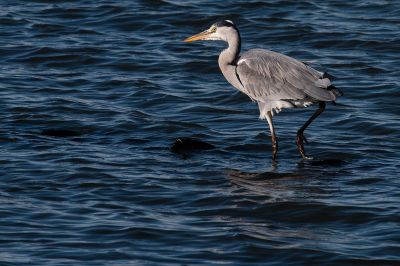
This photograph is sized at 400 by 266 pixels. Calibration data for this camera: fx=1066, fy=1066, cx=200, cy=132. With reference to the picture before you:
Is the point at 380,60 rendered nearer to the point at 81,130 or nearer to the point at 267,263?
the point at 81,130

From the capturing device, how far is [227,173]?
10023mm

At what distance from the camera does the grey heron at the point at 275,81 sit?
1055 centimetres

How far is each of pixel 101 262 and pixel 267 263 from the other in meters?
1.18

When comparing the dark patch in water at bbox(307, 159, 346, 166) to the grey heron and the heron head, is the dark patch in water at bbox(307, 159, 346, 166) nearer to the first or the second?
the grey heron

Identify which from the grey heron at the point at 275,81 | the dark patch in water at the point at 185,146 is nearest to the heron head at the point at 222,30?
the grey heron at the point at 275,81

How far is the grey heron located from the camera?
10.5m

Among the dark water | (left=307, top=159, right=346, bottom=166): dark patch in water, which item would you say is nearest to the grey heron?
(left=307, top=159, right=346, bottom=166): dark patch in water

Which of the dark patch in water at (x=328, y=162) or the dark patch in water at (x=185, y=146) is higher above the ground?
the dark patch in water at (x=185, y=146)

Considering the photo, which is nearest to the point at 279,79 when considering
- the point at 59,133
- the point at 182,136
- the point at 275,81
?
the point at 275,81

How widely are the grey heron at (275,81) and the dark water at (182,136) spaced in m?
0.47

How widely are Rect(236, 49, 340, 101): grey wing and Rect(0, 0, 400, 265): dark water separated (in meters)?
0.63

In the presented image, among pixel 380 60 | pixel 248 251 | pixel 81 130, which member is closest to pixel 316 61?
pixel 380 60

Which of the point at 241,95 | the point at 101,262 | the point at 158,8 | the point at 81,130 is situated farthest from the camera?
the point at 158,8

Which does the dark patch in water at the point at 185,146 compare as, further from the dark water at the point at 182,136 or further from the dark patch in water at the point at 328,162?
the dark patch in water at the point at 328,162
